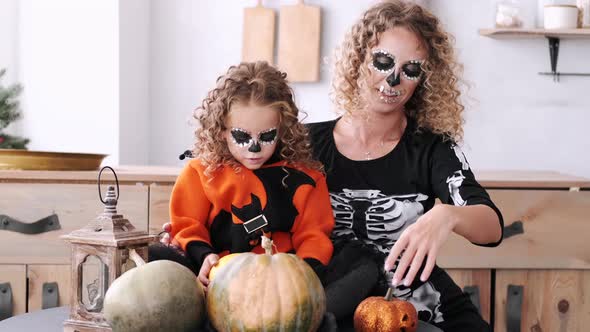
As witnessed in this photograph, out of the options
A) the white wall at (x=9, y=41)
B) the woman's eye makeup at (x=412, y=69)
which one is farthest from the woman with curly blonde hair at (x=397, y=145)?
the white wall at (x=9, y=41)

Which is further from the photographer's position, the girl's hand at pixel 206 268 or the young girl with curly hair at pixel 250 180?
the young girl with curly hair at pixel 250 180

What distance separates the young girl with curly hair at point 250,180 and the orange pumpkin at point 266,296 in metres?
0.41

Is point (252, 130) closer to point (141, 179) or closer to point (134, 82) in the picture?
point (141, 179)

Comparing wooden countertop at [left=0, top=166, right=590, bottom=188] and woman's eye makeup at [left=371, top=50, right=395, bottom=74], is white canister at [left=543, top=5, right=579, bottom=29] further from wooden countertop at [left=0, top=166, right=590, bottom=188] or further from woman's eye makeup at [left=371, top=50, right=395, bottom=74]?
woman's eye makeup at [left=371, top=50, right=395, bottom=74]

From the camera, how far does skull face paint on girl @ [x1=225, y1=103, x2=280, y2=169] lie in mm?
1513

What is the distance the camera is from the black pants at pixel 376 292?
127cm

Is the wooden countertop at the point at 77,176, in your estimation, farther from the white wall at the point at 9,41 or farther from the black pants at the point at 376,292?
the black pants at the point at 376,292

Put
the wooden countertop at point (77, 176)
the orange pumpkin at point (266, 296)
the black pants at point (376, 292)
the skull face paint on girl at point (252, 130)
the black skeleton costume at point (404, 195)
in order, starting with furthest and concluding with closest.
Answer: the wooden countertop at point (77, 176)
the black skeleton costume at point (404, 195)
the skull face paint on girl at point (252, 130)
the black pants at point (376, 292)
the orange pumpkin at point (266, 296)

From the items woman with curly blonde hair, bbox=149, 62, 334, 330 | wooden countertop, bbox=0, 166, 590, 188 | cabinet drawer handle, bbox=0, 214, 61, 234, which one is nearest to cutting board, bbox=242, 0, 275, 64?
wooden countertop, bbox=0, 166, 590, 188

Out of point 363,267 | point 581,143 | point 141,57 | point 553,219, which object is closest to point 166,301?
point 363,267

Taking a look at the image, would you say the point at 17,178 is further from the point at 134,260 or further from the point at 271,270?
the point at 271,270

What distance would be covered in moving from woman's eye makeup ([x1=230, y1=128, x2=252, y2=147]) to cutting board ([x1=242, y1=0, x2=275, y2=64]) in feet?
4.65

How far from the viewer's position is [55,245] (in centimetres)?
236

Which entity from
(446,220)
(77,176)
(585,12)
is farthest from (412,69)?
(585,12)
